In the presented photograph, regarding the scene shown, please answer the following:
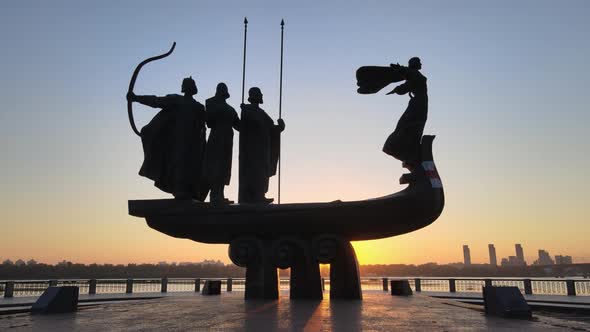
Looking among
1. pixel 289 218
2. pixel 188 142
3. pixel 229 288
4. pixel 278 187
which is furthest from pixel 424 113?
pixel 229 288

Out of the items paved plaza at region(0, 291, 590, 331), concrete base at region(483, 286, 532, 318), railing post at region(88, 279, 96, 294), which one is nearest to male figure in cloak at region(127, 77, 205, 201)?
paved plaza at region(0, 291, 590, 331)

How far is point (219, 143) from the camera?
11734mm

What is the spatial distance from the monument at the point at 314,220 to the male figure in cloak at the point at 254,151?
52cm

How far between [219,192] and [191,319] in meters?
5.04

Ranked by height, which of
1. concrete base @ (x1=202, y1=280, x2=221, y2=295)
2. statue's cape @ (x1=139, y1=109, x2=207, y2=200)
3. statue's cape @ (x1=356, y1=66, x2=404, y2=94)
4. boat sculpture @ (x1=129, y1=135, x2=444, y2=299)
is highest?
statue's cape @ (x1=356, y1=66, x2=404, y2=94)

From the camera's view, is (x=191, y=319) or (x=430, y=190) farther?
(x=430, y=190)

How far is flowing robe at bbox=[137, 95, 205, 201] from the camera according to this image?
452 inches

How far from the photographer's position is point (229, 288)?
2144 cm

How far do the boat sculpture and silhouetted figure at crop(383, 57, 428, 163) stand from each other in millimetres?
249

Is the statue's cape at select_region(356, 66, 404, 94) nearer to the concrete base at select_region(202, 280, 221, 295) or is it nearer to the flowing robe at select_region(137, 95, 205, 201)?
the flowing robe at select_region(137, 95, 205, 201)

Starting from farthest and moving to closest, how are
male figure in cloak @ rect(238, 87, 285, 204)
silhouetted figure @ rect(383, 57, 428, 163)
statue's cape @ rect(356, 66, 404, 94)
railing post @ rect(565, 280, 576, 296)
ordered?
1. railing post @ rect(565, 280, 576, 296)
2. male figure in cloak @ rect(238, 87, 285, 204)
3. statue's cape @ rect(356, 66, 404, 94)
4. silhouetted figure @ rect(383, 57, 428, 163)

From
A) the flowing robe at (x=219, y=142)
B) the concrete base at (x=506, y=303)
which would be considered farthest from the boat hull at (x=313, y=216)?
the concrete base at (x=506, y=303)

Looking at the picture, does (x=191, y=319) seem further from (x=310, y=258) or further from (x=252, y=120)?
(x=252, y=120)

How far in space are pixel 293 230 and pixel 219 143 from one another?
322cm
